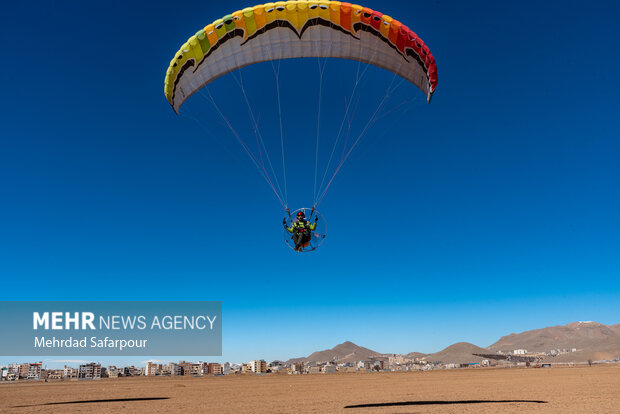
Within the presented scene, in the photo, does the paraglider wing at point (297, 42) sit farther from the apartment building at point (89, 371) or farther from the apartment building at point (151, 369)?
the apartment building at point (151, 369)

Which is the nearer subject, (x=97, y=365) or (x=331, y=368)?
(x=97, y=365)

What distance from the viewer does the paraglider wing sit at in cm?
1459

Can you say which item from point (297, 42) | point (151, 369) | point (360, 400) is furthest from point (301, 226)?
point (151, 369)

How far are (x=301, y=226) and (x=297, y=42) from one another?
262 inches

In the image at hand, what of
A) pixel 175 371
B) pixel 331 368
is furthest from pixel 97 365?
pixel 331 368

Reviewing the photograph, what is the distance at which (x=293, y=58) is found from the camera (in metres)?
15.8

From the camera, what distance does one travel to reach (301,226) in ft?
50.6

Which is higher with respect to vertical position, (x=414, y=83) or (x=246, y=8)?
(x=246, y=8)

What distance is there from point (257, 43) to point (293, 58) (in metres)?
1.42

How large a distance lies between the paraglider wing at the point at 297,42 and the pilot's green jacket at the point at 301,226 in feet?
20.2

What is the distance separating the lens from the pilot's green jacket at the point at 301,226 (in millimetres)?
15430

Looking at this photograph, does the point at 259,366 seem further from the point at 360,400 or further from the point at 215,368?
the point at 360,400

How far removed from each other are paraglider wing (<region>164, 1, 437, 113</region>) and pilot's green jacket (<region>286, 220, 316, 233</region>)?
616 centimetres

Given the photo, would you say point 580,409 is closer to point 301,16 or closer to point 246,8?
point 301,16
